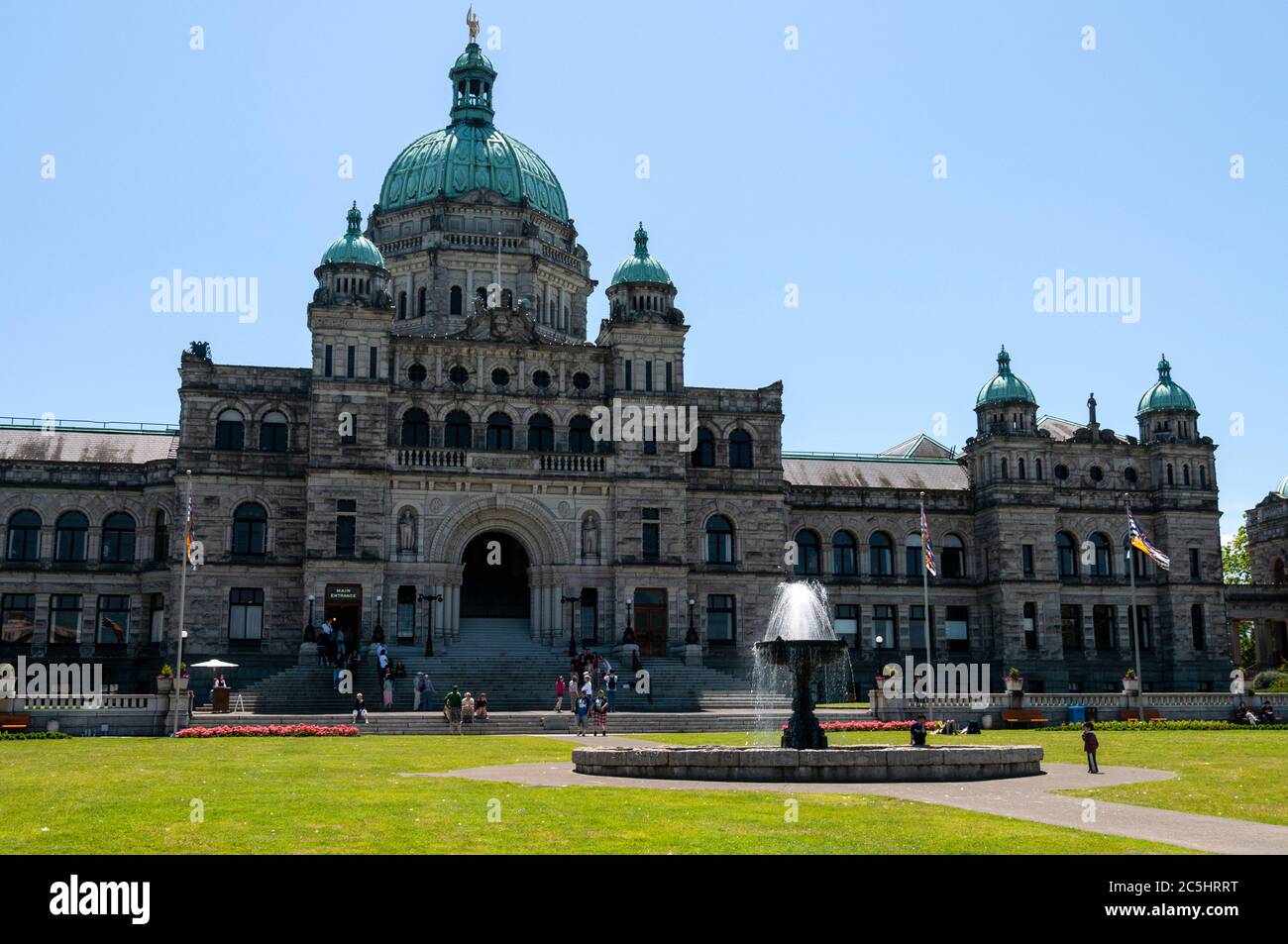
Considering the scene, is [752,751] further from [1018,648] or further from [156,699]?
[1018,648]

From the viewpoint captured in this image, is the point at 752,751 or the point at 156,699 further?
the point at 156,699

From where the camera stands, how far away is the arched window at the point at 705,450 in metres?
72.0

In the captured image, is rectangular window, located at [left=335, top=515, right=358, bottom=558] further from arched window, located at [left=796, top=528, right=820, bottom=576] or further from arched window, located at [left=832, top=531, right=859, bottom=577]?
arched window, located at [left=832, top=531, right=859, bottom=577]

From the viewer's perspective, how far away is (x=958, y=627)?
256 feet

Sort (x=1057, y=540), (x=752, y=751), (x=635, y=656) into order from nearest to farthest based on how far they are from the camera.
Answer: (x=752, y=751) < (x=635, y=656) < (x=1057, y=540)

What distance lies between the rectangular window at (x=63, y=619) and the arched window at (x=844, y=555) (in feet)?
132

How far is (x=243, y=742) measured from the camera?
1655 inches

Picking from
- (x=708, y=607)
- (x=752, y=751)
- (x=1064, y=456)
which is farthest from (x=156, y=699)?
(x=1064, y=456)

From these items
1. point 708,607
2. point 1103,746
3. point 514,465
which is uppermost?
point 514,465

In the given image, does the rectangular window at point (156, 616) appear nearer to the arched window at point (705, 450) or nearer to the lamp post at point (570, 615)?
the lamp post at point (570, 615)

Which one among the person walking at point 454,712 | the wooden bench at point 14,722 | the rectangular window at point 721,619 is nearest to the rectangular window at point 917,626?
the rectangular window at point 721,619

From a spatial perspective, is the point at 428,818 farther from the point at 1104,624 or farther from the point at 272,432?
the point at 1104,624
